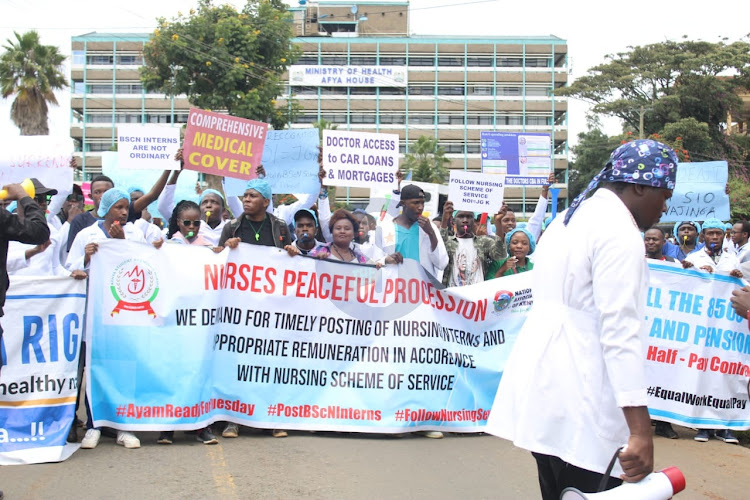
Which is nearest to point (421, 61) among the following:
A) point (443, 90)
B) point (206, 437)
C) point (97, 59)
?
point (443, 90)

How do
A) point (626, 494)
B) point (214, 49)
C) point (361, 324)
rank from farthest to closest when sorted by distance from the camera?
point (214, 49), point (361, 324), point (626, 494)

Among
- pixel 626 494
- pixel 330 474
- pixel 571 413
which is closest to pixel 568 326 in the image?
pixel 571 413

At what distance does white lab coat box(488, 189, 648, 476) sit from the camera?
2.61m

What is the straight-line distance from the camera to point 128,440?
20.4 ft

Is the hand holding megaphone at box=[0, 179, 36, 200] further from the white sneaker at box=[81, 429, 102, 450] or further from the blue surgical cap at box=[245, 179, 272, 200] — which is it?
the blue surgical cap at box=[245, 179, 272, 200]

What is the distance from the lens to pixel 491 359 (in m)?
7.13

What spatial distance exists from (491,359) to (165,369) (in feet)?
8.87

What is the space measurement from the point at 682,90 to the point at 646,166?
49579 millimetres

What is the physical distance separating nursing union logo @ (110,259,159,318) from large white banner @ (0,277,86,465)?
0.25m

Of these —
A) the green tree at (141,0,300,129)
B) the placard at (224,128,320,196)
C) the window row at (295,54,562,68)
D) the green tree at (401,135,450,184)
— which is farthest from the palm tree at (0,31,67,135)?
the window row at (295,54,562,68)

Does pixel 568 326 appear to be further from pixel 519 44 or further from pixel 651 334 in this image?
pixel 519 44

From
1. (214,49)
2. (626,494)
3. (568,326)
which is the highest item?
(214,49)

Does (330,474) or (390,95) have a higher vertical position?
(390,95)

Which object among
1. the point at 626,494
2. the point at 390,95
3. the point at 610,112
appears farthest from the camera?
the point at 390,95
